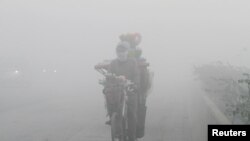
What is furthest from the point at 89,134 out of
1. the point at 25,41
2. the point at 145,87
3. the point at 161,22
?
the point at 161,22

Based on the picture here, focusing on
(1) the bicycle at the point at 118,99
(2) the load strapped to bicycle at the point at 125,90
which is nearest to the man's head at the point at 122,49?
(2) the load strapped to bicycle at the point at 125,90

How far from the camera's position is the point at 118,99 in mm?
9703

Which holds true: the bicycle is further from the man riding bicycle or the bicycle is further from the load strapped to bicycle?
the man riding bicycle

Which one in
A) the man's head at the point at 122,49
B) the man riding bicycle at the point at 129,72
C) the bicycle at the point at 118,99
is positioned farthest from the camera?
the man riding bicycle at the point at 129,72

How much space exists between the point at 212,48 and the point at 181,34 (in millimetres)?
14830

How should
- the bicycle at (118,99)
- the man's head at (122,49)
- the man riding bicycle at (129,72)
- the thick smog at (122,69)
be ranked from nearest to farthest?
1. the bicycle at (118,99)
2. the man's head at (122,49)
3. the man riding bicycle at (129,72)
4. the thick smog at (122,69)

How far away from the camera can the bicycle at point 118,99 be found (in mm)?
9641

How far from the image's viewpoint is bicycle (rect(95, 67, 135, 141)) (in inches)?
380

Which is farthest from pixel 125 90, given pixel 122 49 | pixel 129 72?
pixel 122 49

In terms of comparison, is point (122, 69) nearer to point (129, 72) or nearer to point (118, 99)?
point (129, 72)

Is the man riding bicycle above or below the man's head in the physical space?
below

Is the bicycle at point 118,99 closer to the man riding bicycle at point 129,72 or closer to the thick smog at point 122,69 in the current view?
the thick smog at point 122,69

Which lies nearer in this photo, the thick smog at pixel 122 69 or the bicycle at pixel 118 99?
the bicycle at pixel 118 99

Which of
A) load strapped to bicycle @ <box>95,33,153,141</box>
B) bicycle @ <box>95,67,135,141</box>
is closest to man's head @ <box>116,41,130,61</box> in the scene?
load strapped to bicycle @ <box>95,33,153,141</box>
